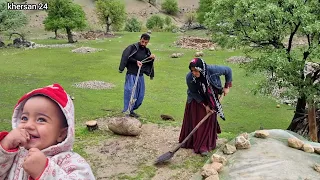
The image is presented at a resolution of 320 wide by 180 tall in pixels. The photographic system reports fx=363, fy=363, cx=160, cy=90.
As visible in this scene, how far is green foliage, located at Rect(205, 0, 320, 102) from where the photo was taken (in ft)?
22.7

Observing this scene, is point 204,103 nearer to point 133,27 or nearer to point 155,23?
point 133,27

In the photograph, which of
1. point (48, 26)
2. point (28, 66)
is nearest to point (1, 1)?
point (48, 26)

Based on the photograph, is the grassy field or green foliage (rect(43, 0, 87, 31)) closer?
the grassy field

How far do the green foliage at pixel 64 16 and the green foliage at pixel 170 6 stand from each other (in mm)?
26752

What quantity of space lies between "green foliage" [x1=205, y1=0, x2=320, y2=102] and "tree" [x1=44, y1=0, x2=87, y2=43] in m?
17.8

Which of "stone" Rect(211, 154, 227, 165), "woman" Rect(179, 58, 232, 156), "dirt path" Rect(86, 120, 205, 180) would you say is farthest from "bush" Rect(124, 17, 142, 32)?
"stone" Rect(211, 154, 227, 165)

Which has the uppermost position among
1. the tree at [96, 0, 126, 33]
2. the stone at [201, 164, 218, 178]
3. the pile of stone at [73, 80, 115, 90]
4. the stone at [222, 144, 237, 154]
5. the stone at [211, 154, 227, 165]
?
the tree at [96, 0, 126, 33]

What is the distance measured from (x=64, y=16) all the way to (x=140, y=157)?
20447mm

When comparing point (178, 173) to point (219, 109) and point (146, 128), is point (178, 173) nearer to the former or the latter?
point (219, 109)

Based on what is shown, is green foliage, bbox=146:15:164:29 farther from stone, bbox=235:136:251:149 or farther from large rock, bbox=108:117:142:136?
stone, bbox=235:136:251:149

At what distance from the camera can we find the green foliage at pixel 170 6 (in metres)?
50.3

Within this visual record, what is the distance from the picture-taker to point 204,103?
6508mm

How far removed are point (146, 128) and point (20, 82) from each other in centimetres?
721

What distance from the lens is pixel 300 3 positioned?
22.9 ft
